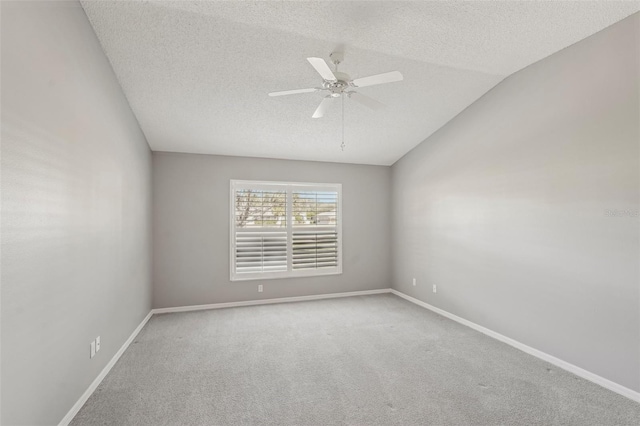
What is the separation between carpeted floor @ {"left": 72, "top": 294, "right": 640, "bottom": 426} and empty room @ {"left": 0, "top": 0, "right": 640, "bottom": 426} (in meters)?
0.02

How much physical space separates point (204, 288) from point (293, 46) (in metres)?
3.72

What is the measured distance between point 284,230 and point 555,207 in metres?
3.68

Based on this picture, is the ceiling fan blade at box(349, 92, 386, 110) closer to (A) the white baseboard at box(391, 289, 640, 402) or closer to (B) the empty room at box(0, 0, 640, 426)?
(B) the empty room at box(0, 0, 640, 426)

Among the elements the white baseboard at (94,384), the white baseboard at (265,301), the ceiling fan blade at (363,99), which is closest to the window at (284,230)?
the white baseboard at (265,301)

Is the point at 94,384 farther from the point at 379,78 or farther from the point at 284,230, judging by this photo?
the point at 379,78

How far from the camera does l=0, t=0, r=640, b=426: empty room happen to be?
2004 mm

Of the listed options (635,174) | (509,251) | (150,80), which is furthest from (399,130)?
(150,80)

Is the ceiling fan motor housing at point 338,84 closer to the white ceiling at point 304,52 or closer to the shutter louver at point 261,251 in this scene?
the white ceiling at point 304,52

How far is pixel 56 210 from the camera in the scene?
200 cm

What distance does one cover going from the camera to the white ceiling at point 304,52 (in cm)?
239

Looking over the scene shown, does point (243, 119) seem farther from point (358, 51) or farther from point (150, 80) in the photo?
point (358, 51)

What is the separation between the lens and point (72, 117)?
2.23m

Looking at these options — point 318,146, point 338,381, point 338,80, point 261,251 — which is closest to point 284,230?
point 261,251

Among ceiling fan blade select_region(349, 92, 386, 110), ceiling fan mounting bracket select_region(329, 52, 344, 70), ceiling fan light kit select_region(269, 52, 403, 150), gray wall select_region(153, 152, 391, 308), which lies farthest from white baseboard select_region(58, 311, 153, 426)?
ceiling fan mounting bracket select_region(329, 52, 344, 70)
